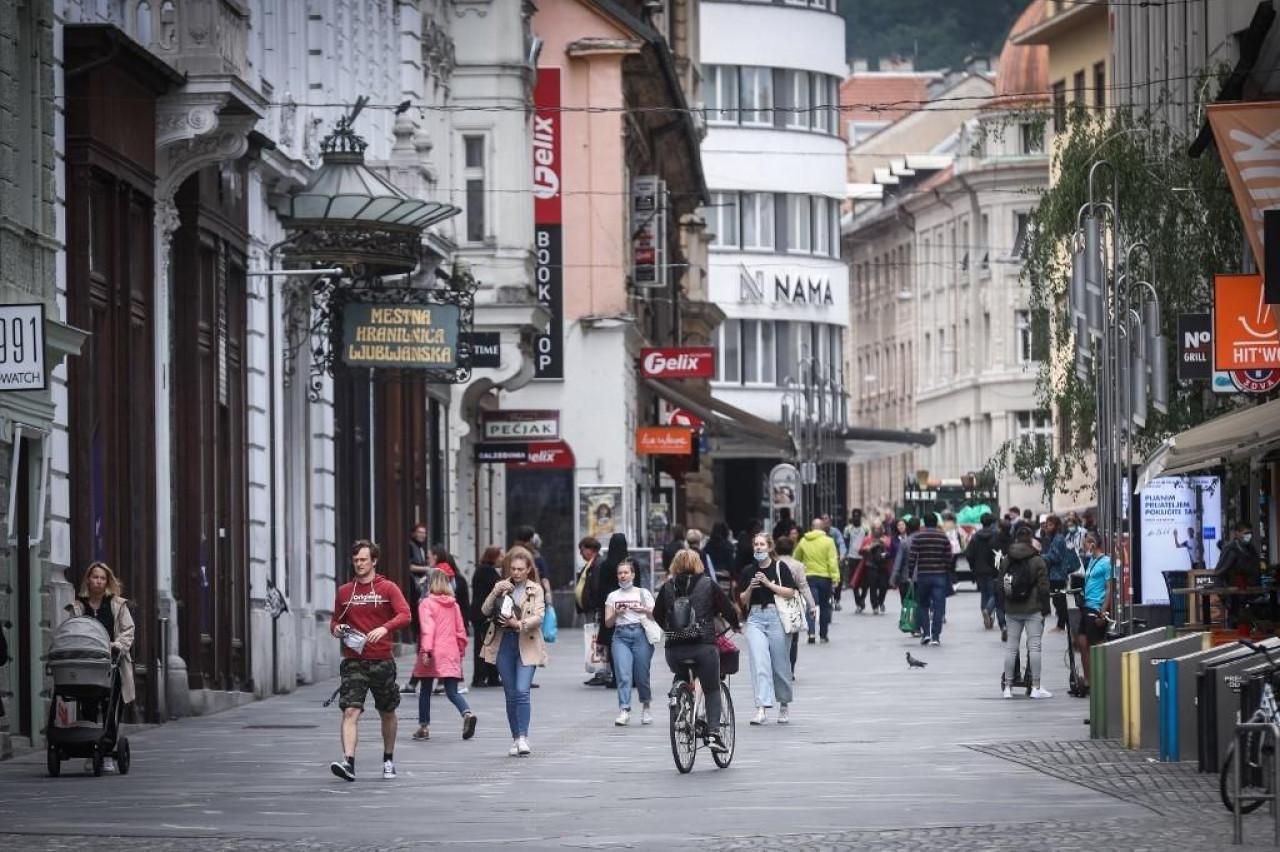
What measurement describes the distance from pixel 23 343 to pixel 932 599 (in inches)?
1045

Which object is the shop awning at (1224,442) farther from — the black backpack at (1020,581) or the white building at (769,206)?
the white building at (769,206)

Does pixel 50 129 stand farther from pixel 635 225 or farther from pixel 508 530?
pixel 635 225

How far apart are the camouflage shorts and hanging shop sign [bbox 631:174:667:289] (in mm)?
40092

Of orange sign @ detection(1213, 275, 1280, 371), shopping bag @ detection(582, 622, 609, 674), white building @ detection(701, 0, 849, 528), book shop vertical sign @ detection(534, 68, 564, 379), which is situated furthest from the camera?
white building @ detection(701, 0, 849, 528)

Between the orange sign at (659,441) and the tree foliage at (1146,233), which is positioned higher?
the tree foliage at (1146,233)

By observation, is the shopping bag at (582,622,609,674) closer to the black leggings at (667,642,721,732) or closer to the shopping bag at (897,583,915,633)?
the black leggings at (667,642,721,732)

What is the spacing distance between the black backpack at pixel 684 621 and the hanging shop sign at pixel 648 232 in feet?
124

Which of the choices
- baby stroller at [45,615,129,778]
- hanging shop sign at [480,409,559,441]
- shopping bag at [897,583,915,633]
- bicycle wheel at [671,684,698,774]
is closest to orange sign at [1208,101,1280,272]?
bicycle wheel at [671,684,698,774]

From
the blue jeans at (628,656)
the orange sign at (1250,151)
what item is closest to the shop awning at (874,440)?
the blue jeans at (628,656)

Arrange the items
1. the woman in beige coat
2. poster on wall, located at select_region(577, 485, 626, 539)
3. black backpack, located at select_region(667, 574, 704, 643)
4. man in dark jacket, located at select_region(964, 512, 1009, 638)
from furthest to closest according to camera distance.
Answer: poster on wall, located at select_region(577, 485, 626, 539) → man in dark jacket, located at select_region(964, 512, 1009, 638) → black backpack, located at select_region(667, 574, 704, 643) → the woman in beige coat

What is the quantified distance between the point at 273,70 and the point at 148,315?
8240 millimetres

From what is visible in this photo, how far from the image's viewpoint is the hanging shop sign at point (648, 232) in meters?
63.8

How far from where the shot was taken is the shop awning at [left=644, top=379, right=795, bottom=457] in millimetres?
67750

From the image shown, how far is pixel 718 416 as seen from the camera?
7312 centimetres
